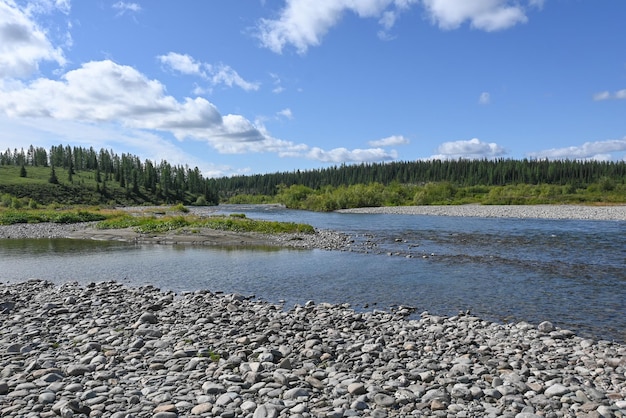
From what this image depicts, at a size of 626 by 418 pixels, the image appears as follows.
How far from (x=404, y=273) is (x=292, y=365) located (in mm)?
13961

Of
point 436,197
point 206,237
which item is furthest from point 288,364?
point 436,197

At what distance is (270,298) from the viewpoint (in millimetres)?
17312

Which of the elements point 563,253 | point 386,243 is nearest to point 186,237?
point 386,243

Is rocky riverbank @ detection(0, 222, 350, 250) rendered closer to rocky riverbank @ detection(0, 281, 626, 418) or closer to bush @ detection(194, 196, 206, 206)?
rocky riverbank @ detection(0, 281, 626, 418)

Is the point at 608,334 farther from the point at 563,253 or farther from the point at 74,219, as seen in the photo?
the point at 74,219

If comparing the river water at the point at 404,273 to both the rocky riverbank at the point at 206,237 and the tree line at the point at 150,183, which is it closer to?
the rocky riverbank at the point at 206,237

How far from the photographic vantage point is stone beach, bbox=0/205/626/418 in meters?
7.42

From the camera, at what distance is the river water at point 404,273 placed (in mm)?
15914

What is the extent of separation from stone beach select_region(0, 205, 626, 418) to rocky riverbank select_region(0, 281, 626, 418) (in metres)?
0.03

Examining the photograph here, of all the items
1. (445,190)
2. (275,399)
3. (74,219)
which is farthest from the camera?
(445,190)

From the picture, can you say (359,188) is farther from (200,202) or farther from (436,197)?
(200,202)

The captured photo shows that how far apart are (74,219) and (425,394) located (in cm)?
6550

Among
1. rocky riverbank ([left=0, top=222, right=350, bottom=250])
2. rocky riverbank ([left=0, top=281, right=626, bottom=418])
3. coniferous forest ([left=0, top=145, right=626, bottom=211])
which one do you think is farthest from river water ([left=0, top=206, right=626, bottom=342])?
coniferous forest ([left=0, top=145, right=626, bottom=211])

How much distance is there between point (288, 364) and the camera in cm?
937
